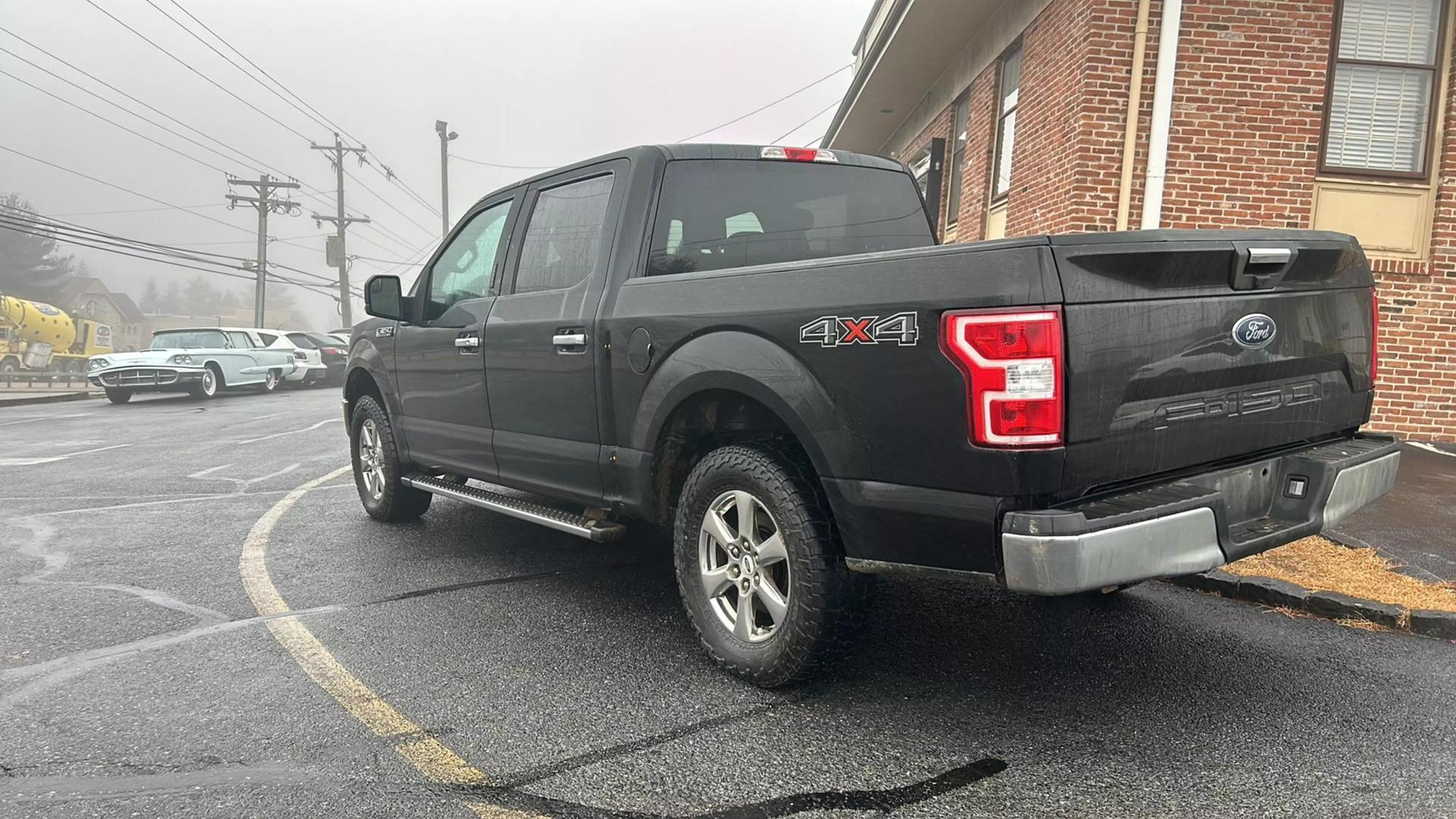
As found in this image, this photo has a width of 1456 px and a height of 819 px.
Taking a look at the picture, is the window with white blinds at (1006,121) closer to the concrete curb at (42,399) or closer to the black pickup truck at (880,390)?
the black pickup truck at (880,390)

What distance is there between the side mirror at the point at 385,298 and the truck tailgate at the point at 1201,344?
4.01 m

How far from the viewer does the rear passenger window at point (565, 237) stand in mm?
4152

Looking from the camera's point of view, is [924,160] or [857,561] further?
[924,160]

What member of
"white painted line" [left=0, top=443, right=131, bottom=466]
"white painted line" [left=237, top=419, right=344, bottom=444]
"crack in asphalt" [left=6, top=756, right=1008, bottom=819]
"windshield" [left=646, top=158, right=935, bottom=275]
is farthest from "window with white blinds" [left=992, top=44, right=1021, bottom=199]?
"white painted line" [left=0, top=443, right=131, bottom=466]

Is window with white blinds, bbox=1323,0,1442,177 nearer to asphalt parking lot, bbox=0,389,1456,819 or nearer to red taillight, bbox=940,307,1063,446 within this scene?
asphalt parking lot, bbox=0,389,1456,819

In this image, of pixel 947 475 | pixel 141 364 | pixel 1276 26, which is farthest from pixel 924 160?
pixel 141 364

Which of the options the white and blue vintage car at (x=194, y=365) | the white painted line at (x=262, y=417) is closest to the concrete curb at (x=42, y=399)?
the white and blue vintage car at (x=194, y=365)

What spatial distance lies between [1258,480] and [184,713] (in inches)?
142

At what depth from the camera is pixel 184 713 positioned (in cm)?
311

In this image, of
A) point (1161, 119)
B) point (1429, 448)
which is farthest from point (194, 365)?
point (1429, 448)

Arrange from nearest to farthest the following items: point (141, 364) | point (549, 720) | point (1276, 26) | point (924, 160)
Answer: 1. point (549, 720)
2. point (1276, 26)
3. point (924, 160)
4. point (141, 364)

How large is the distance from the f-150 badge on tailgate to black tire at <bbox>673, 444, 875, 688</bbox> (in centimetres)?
49

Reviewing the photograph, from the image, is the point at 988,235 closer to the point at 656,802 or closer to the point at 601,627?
the point at 601,627

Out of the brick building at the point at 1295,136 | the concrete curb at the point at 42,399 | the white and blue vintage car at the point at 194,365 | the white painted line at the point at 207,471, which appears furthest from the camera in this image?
the concrete curb at the point at 42,399
